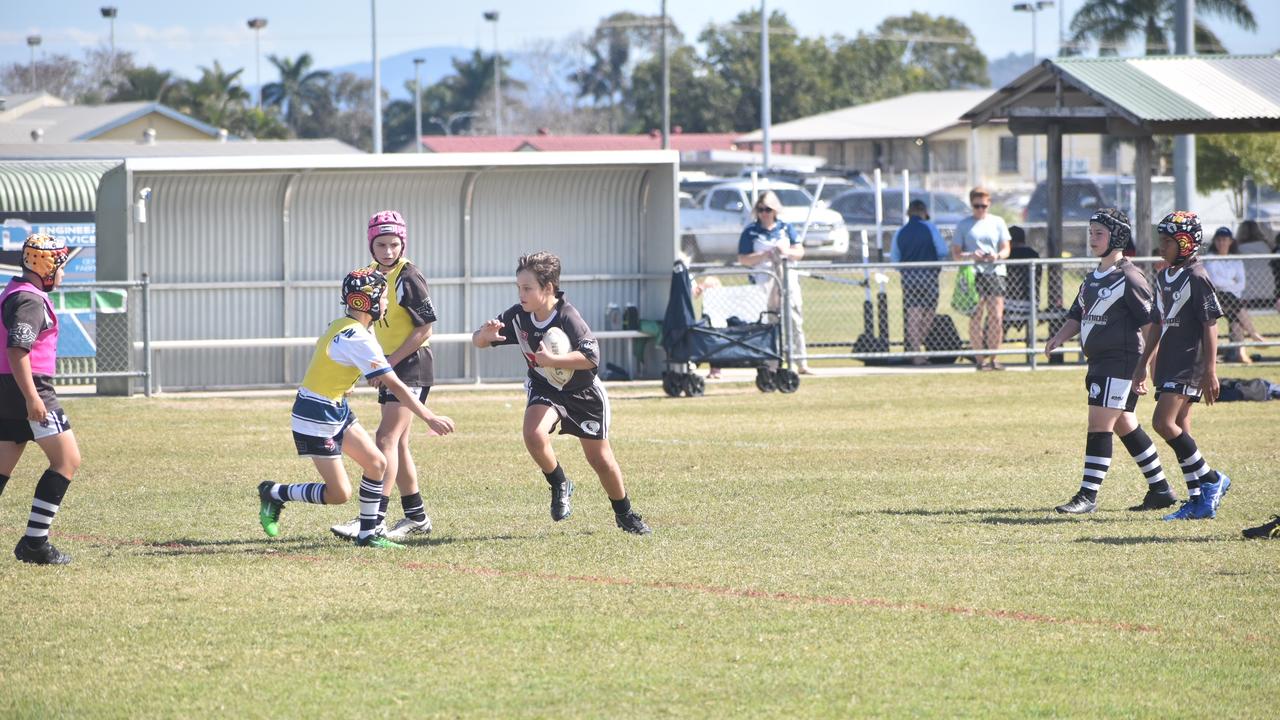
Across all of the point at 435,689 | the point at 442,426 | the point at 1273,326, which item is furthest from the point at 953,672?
the point at 1273,326

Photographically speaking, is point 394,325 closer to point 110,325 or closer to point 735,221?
point 110,325

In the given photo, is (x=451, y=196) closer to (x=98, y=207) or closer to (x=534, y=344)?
(x=98, y=207)

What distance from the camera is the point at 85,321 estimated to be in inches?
700

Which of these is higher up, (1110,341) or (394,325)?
(394,325)

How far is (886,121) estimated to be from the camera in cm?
6738

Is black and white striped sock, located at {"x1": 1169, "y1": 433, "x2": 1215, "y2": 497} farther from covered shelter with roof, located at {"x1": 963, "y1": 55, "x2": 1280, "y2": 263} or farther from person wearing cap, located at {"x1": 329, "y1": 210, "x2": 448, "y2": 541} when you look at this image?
covered shelter with roof, located at {"x1": 963, "y1": 55, "x2": 1280, "y2": 263}

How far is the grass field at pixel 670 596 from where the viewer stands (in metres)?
6.04

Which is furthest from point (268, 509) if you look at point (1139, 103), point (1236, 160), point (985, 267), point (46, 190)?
point (1236, 160)

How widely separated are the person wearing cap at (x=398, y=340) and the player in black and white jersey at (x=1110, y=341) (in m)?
4.01

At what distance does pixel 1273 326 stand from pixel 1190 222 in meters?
15.5

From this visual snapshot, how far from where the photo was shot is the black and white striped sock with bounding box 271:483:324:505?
8.62 metres

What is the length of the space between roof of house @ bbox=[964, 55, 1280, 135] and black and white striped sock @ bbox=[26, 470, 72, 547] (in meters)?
14.7

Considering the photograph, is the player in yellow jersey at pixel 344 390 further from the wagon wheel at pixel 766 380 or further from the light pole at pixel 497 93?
the light pole at pixel 497 93

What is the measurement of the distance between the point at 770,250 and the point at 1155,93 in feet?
19.1
